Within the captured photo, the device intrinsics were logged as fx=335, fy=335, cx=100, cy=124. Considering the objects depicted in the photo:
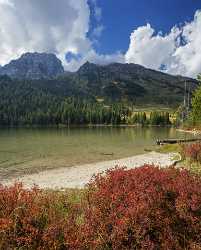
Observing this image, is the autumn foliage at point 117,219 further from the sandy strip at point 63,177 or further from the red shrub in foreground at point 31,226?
the sandy strip at point 63,177

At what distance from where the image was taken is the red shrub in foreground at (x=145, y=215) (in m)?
6.96

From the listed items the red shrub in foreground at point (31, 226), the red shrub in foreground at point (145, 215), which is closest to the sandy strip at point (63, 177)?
the red shrub in foreground at point (145, 215)

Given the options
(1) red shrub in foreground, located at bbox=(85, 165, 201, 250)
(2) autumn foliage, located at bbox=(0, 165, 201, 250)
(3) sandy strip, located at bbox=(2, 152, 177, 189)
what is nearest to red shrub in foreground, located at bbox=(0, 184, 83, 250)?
(2) autumn foliage, located at bbox=(0, 165, 201, 250)

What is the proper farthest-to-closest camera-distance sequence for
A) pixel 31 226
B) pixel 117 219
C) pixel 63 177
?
pixel 63 177 → pixel 117 219 → pixel 31 226

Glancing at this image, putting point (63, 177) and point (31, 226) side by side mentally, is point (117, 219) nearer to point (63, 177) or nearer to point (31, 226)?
point (31, 226)

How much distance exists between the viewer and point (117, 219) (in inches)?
281

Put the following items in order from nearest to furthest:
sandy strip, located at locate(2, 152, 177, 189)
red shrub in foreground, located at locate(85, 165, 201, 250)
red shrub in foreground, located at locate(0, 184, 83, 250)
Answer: red shrub in foreground, located at locate(0, 184, 83, 250) → red shrub in foreground, located at locate(85, 165, 201, 250) → sandy strip, located at locate(2, 152, 177, 189)

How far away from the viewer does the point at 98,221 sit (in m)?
7.34

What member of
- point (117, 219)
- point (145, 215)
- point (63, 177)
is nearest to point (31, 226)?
point (117, 219)

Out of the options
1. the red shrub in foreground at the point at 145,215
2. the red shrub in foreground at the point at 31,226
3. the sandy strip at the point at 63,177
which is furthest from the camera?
the sandy strip at the point at 63,177

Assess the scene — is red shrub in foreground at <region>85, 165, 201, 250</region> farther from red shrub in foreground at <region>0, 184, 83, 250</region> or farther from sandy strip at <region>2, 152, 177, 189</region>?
sandy strip at <region>2, 152, 177, 189</region>

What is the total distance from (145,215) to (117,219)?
608mm

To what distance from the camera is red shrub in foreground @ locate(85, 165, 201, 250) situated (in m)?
6.96

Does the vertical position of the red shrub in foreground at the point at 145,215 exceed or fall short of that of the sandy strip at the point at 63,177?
it exceeds it
